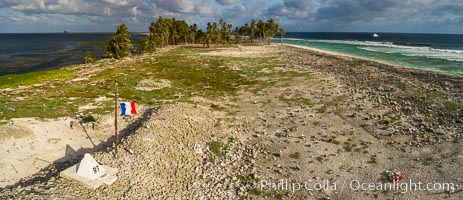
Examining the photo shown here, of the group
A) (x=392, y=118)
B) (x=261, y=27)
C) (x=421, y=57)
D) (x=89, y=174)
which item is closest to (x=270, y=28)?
Answer: (x=261, y=27)

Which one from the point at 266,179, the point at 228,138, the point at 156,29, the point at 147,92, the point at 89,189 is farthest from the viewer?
the point at 156,29

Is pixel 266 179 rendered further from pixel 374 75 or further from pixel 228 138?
pixel 374 75

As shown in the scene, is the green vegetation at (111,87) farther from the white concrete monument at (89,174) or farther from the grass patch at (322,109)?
the white concrete monument at (89,174)

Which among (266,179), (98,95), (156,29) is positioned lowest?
(266,179)

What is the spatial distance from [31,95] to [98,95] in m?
9.07

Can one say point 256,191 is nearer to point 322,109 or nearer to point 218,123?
point 218,123

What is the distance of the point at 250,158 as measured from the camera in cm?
2223

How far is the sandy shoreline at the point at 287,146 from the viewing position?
17703 mm

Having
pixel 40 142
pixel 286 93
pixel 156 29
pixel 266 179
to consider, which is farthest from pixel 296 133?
pixel 156 29

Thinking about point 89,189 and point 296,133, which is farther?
point 296,133

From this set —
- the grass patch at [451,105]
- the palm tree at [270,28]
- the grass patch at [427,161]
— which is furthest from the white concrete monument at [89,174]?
the palm tree at [270,28]

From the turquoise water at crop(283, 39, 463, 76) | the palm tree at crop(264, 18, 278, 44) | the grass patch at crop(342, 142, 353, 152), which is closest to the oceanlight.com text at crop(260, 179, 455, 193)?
the grass patch at crop(342, 142, 353, 152)

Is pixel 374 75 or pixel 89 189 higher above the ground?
pixel 374 75

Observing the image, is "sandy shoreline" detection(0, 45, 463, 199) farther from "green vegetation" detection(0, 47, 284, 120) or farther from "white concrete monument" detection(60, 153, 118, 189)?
"green vegetation" detection(0, 47, 284, 120)
